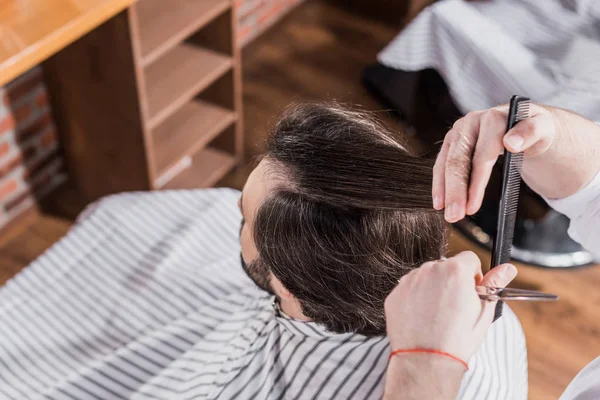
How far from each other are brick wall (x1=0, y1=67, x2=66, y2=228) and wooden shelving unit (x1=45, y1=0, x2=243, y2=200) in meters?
0.07

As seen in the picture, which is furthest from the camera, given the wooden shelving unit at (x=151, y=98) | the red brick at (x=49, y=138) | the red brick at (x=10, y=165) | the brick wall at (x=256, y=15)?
the brick wall at (x=256, y=15)

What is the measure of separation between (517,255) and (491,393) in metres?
1.30

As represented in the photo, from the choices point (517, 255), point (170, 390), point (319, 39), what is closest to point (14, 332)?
point (170, 390)

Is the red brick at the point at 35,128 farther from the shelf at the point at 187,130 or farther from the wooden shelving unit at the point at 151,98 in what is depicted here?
the shelf at the point at 187,130

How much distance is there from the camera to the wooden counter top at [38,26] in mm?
1232

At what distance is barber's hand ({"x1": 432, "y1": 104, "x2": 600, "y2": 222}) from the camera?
834 millimetres

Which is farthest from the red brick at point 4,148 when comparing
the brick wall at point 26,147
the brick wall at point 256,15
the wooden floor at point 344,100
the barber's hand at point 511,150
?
the barber's hand at point 511,150

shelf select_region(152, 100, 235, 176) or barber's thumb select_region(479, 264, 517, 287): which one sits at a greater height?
barber's thumb select_region(479, 264, 517, 287)

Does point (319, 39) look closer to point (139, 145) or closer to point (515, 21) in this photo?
point (515, 21)

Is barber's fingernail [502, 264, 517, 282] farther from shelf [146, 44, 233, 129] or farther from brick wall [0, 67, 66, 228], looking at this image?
brick wall [0, 67, 66, 228]

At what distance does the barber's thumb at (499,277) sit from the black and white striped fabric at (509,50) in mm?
1178

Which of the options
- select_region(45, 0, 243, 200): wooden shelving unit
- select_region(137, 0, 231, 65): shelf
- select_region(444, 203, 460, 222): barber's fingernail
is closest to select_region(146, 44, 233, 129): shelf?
select_region(45, 0, 243, 200): wooden shelving unit

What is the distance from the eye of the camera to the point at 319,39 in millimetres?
3166

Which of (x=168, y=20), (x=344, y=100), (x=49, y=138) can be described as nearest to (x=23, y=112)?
(x=49, y=138)
